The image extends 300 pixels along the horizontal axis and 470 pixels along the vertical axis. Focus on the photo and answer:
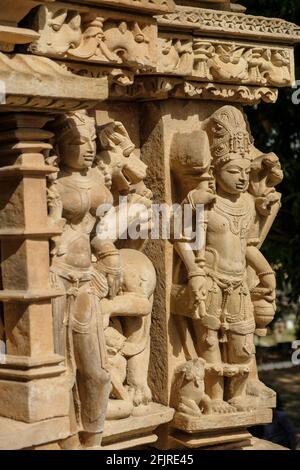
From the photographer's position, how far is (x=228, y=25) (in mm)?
5070

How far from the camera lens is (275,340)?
15.2m

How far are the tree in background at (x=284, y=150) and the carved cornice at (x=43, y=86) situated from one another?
4.79m

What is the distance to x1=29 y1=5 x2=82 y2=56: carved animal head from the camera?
4.03 meters

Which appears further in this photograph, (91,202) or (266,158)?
(266,158)

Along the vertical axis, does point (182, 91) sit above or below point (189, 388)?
above

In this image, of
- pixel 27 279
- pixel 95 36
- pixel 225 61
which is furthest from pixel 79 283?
pixel 225 61

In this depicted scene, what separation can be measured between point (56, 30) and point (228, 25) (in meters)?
1.28

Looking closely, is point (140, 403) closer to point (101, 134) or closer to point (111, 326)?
point (111, 326)

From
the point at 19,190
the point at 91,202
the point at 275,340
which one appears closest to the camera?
the point at 19,190

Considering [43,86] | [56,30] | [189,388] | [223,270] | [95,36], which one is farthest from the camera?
[223,270]

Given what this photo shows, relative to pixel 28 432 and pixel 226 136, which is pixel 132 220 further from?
pixel 28 432

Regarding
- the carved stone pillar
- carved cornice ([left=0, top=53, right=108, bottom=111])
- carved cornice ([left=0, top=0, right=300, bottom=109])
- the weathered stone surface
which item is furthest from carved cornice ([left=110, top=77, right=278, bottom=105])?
the weathered stone surface

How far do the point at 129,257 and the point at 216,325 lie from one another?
0.63 metres

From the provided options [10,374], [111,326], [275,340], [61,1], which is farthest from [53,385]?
[275,340]
